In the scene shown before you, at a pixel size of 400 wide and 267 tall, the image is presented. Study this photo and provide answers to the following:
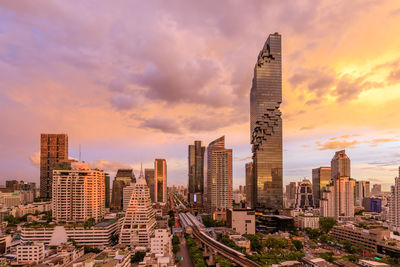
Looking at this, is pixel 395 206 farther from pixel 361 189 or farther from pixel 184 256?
pixel 361 189

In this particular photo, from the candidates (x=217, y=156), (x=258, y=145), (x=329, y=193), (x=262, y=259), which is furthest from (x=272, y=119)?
(x=262, y=259)

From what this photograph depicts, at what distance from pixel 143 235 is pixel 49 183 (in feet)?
316

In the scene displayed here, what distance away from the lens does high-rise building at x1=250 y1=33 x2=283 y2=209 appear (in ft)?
335

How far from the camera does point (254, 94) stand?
106188mm

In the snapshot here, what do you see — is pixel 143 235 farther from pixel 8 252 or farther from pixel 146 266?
pixel 8 252

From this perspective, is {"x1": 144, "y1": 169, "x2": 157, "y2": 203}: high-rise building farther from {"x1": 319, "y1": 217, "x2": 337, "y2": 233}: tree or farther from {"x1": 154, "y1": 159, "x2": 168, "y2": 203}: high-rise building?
{"x1": 319, "y1": 217, "x2": 337, "y2": 233}: tree

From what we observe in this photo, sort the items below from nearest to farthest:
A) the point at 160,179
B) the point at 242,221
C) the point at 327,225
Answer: the point at 242,221 → the point at 327,225 → the point at 160,179

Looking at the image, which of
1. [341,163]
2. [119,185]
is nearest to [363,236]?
[341,163]

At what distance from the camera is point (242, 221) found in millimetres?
78062

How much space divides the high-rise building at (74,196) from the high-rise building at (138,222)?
15.0 m

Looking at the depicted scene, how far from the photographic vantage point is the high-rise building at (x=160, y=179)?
177125mm

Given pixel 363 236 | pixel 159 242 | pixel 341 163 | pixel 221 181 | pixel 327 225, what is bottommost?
pixel 327 225

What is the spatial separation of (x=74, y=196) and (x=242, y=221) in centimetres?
5009

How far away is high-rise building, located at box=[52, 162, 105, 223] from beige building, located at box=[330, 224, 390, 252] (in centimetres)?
6913
